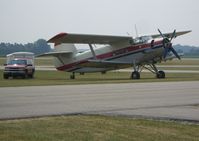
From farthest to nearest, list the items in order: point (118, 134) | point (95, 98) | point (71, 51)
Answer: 1. point (71, 51)
2. point (95, 98)
3. point (118, 134)

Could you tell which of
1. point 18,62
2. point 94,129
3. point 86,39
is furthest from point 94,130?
point 18,62

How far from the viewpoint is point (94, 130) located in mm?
10461

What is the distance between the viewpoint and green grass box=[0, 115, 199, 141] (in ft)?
31.4

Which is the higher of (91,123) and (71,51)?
(71,51)

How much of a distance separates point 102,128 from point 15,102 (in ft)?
22.0

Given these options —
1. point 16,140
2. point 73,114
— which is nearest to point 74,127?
point 16,140

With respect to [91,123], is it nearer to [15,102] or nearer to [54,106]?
[54,106]

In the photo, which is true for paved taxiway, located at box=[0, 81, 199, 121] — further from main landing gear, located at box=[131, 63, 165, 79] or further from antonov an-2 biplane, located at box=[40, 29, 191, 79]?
antonov an-2 biplane, located at box=[40, 29, 191, 79]

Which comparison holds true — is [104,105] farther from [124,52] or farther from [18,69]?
[18,69]

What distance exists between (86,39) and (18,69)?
24.8 ft

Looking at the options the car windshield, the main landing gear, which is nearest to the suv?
the car windshield

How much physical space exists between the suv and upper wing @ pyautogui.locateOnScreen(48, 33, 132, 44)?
20.5 ft

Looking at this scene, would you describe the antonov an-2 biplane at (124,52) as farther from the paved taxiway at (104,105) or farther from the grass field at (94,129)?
the grass field at (94,129)

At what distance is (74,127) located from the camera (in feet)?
35.7
